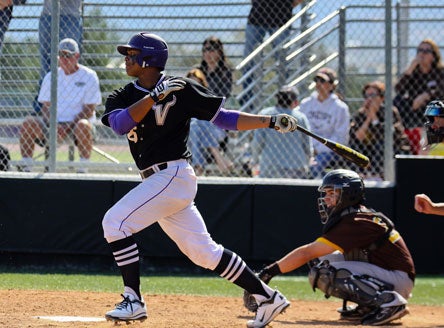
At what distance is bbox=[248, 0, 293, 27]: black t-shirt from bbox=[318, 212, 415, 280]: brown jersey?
14.2 ft

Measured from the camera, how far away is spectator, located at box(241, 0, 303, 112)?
10.1 m

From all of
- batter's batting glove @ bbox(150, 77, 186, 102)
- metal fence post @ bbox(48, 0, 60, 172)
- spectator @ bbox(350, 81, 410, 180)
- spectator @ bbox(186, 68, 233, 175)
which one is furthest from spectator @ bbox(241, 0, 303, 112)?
batter's batting glove @ bbox(150, 77, 186, 102)

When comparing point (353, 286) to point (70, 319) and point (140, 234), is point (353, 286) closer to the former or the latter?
point (70, 319)

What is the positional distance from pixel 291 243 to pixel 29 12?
3792 millimetres

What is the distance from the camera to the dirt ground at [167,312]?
5.97 meters

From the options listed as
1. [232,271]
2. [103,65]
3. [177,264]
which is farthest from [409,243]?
[103,65]

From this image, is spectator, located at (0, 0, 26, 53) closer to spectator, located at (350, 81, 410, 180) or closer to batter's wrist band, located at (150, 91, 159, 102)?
spectator, located at (350, 81, 410, 180)

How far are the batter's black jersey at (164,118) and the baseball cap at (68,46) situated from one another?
13.1ft

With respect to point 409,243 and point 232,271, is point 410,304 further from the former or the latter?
point 232,271

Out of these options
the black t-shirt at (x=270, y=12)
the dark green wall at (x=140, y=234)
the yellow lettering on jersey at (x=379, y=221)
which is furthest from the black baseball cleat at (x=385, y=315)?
the black t-shirt at (x=270, y=12)

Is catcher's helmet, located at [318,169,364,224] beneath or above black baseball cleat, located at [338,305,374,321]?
above

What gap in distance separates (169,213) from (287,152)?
4.04 m

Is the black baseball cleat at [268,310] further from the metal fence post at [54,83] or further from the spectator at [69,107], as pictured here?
the spectator at [69,107]

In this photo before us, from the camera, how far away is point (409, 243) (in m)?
8.89
